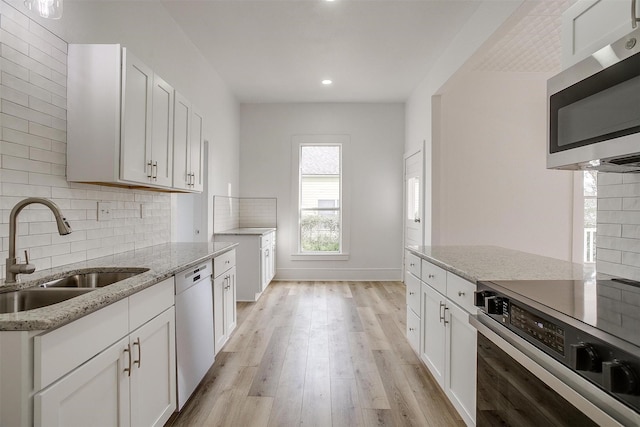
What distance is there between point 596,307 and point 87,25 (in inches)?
110

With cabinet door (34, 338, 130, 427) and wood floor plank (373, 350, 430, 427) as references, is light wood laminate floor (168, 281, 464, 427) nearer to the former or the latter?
wood floor plank (373, 350, 430, 427)

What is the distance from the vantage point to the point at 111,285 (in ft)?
4.86

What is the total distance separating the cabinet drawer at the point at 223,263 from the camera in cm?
266

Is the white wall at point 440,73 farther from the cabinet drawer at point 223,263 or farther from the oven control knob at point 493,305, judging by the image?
the cabinet drawer at point 223,263

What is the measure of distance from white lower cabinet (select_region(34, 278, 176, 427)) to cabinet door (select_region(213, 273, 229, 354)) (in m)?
0.74

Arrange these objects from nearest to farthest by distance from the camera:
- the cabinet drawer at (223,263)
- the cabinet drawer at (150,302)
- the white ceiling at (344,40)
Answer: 1. the cabinet drawer at (150,302)
2. the cabinet drawer at (223,263)
3. the white ceiling at (344,40)

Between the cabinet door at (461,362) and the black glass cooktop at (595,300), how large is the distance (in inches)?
16.1

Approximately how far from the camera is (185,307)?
2.09m

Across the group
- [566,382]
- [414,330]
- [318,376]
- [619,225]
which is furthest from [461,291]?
[318,376]

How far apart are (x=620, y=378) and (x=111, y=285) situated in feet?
5.30

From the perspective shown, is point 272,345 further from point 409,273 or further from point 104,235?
point 104,235

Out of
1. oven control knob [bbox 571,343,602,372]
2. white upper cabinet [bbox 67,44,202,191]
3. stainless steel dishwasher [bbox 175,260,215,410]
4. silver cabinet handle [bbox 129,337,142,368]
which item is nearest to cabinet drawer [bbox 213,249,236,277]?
stainless steel dishwasher [bbox 175,260,215,410]

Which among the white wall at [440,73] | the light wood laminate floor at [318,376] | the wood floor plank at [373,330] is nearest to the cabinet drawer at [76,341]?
the light wood laminate floor at [318,376]

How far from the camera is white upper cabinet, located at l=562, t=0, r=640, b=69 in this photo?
1264 mm
